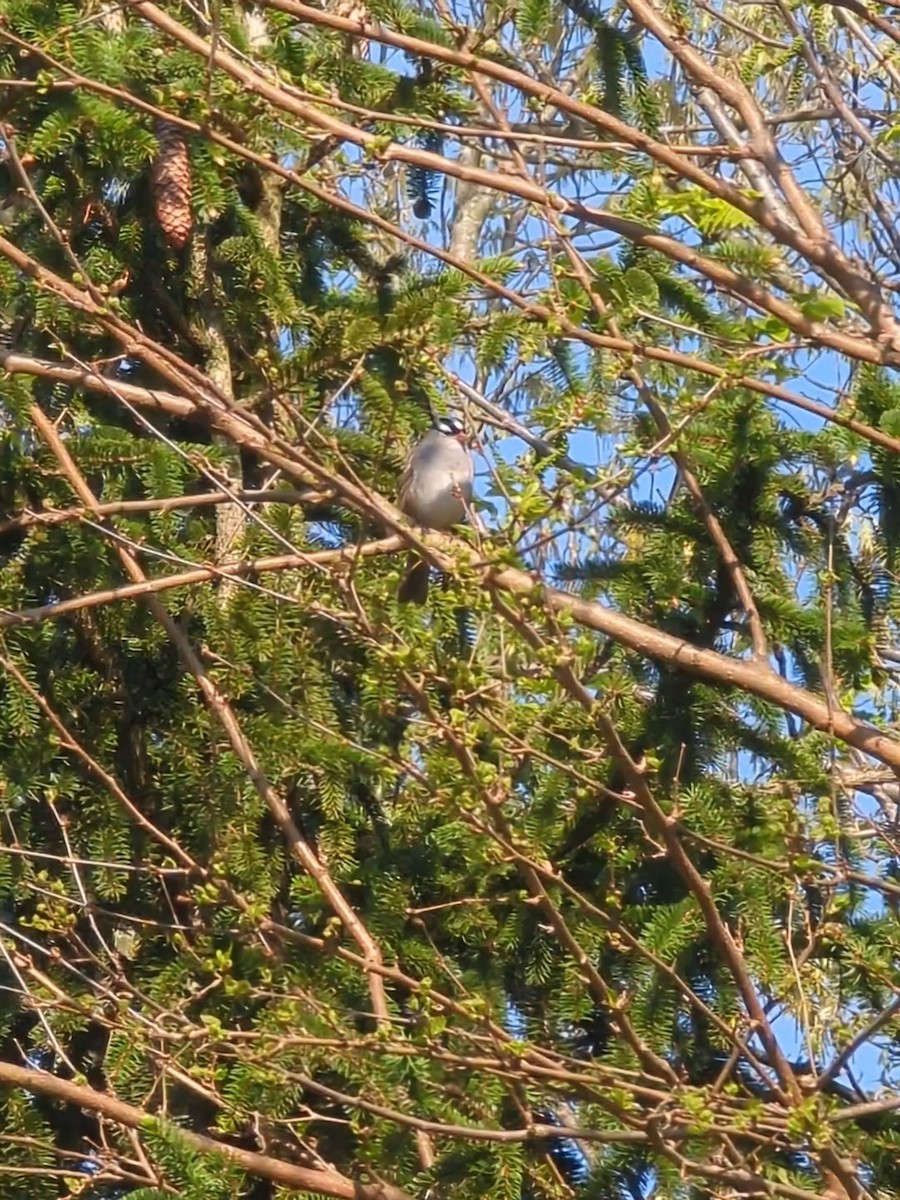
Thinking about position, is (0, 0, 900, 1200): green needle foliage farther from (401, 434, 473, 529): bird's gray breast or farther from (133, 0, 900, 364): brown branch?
(401, 434, 473, 529): bird's gray breast

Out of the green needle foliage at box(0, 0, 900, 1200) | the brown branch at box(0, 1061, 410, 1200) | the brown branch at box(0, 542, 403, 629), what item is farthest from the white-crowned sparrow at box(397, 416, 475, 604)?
the brown branch at box(0, 1061, 410, 1200)

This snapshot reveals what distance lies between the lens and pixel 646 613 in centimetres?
368

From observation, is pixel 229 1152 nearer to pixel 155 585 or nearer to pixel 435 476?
pixel 155 585

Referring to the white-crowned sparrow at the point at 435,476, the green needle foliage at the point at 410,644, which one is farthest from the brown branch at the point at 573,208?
the white-crowned sparrow at the point at 435,476

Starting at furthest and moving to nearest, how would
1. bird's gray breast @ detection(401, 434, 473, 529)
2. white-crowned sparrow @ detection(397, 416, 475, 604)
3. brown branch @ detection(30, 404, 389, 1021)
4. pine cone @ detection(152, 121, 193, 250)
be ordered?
bird's gray breast @ detection(401, 434, 473, 529) → white-crowned sparrow @ detection(397, 416, 475, 604) → pine cone @ detection(152, 121, 193, 250) → brown branch @ detection(30, 404, 389, 1021)

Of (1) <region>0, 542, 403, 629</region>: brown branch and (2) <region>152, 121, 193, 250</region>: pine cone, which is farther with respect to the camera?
(2) <region>152, 121, 193, 250</region>: pine cone

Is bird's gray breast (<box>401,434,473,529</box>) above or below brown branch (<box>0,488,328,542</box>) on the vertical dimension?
above

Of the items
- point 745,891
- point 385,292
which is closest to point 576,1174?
point 745,891

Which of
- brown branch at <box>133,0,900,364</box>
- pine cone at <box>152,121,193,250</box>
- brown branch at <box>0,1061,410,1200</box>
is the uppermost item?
pine cone at <box>152,121,193,250</box>

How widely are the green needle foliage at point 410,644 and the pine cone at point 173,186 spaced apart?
1 cm

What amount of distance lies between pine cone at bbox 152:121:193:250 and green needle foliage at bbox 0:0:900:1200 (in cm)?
1

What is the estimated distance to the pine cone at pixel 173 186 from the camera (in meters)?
3.90

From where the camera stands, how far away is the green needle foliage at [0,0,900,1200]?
9.95 ft

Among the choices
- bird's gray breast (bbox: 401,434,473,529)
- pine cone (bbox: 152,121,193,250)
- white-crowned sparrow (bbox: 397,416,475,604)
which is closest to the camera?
pine cone (bbox: 152,121,193,250)
